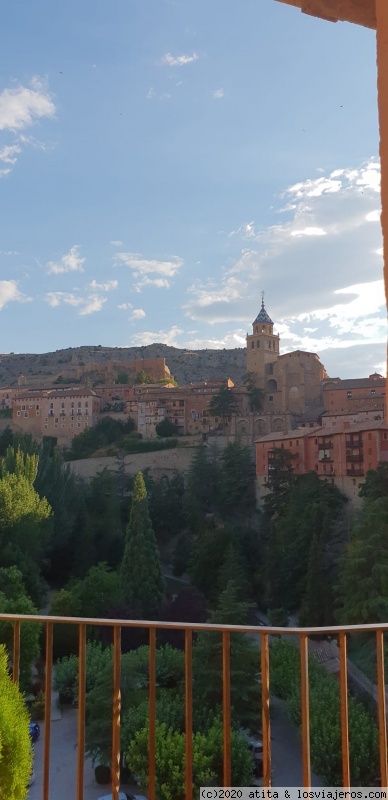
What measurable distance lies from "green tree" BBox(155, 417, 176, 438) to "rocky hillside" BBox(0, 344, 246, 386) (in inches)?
857

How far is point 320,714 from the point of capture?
9.91m

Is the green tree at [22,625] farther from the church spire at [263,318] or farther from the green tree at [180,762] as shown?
the church spire at [263,318]

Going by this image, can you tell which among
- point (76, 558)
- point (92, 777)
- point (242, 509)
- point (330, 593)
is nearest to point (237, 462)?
point (242, 509)

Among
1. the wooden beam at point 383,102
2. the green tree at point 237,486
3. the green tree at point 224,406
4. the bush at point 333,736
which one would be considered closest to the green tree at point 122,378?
the green tree at point 224,406

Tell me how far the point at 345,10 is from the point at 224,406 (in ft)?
115

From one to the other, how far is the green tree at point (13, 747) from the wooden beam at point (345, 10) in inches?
81.2

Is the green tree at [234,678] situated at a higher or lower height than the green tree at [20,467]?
lower

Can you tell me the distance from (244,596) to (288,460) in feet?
23.8

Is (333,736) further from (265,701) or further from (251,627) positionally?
(251,627)

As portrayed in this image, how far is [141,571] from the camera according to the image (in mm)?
19141

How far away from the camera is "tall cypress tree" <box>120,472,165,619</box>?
61.4 ft

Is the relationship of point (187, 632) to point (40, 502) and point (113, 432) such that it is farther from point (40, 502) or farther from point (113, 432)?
point (113, 432)

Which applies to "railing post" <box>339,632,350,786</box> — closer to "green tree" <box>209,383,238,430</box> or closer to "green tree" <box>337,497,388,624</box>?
"green tree" <box>337,497,388,624</box>

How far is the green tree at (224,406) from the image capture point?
120 ft
